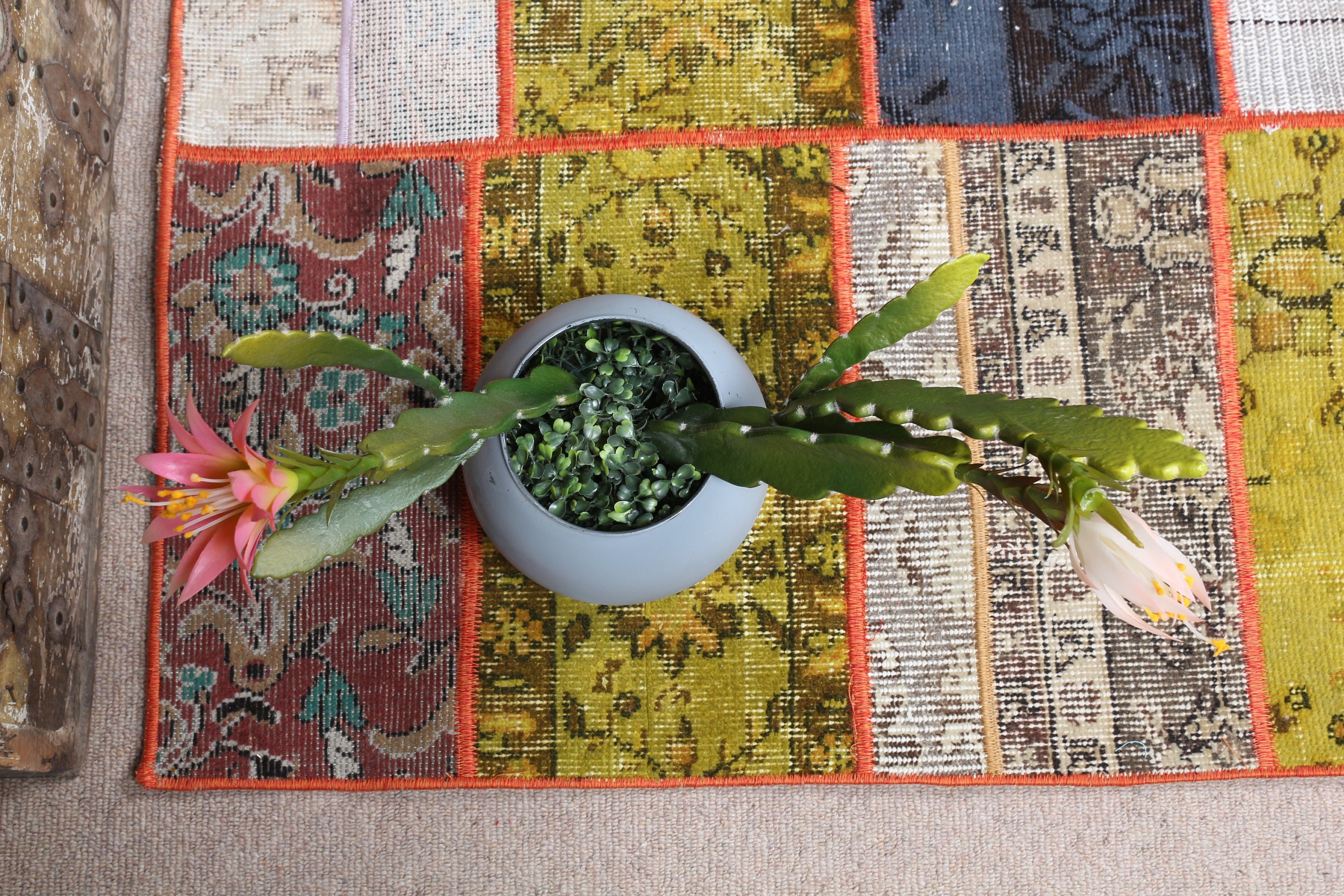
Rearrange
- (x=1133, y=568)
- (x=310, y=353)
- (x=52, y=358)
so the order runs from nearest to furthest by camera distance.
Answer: (x=1133, y=568)
(x=310, y=353)
(x=52, y=358)

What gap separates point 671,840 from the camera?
1010mm

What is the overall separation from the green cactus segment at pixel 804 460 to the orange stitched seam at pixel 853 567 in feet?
1.14

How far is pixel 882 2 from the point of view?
1.11m

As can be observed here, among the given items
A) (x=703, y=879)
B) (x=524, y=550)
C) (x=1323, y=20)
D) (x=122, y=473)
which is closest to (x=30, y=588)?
(x=122, y=473)

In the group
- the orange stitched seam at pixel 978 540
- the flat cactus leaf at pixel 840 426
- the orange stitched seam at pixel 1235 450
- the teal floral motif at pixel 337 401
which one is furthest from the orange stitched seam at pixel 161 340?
the orange stitched seam at pixel 1235 450

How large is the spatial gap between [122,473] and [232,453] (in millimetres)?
649

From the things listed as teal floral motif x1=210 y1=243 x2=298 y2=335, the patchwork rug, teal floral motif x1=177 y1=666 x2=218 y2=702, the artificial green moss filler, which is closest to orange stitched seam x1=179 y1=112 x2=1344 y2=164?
the patchwork rug

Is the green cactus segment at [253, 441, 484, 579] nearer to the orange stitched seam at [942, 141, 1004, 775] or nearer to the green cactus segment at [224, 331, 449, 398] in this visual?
the green cactus segment at [224, 331, 449, 398]

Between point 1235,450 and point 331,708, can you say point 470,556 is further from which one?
point 1235,450

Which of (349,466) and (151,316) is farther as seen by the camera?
(151,316)

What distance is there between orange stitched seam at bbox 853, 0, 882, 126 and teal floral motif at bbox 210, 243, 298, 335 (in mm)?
704

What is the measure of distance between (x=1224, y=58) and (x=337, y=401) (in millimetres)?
1132

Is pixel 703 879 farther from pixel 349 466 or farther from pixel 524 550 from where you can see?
pixel 349 466

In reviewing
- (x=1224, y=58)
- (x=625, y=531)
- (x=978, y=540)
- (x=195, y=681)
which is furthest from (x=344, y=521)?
(x=1224, y=58)
